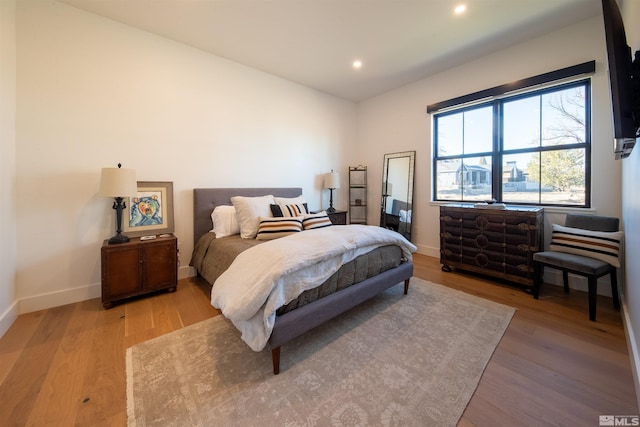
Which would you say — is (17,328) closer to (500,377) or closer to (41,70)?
(41,70)

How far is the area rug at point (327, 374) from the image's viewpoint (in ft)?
4.11

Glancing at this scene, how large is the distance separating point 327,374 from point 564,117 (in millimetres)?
3825

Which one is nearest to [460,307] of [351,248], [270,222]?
[351,248]

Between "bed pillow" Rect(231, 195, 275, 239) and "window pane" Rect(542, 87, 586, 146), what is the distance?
3.63m

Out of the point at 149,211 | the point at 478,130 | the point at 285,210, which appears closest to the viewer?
the point at 149,211

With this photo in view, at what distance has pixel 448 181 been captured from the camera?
3949mm

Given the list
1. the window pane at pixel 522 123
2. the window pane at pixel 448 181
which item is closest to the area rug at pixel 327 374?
the window pane at pixel 448 181

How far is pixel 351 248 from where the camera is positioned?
1967 millimetres

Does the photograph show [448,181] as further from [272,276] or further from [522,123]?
[272,276]

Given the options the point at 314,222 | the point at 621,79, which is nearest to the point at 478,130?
the point at 621,79

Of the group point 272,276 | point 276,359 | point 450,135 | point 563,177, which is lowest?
point 276,359

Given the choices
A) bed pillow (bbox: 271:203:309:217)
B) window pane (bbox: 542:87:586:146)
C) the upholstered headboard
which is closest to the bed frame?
bed pillow (bbox: 271:203:309:217)

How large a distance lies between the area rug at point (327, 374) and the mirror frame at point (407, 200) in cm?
218

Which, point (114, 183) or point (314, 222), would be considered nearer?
point (114, 183)
